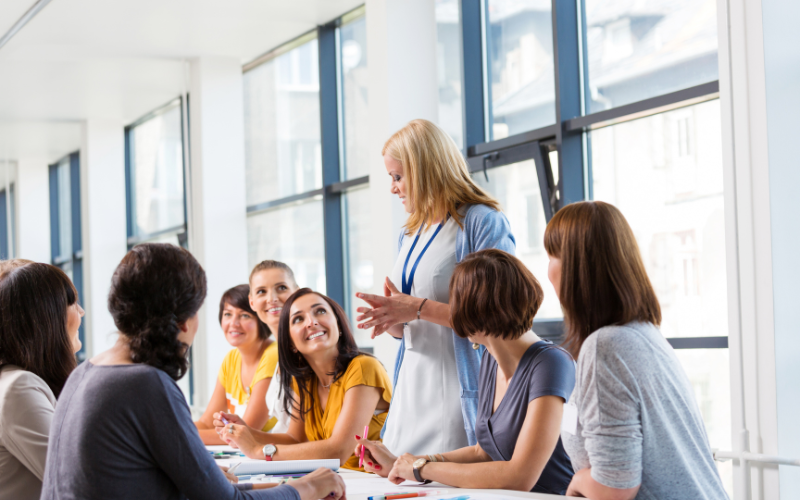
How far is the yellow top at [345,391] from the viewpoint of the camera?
2.59 meters

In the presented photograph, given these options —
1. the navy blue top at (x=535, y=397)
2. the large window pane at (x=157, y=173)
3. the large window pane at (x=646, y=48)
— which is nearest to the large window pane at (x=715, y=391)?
the large window pane at (x=646, y=48)

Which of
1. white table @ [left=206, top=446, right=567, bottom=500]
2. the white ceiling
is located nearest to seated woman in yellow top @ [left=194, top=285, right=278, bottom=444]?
white table @ [left=206, top=446, right=567, bottom=500]

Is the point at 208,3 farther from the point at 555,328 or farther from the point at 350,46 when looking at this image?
the point at 555,328

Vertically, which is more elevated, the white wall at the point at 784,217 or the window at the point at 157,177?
the window at the point at 157,177

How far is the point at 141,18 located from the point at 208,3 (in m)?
0.59

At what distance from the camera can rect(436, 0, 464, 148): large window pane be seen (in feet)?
13.3

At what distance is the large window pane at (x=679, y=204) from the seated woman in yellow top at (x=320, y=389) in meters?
1.32

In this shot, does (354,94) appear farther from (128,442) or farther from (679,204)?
(128,442)

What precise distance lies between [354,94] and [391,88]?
1.28 metres

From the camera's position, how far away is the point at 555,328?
11.7ft

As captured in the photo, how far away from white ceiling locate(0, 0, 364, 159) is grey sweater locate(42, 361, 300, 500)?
384 cm

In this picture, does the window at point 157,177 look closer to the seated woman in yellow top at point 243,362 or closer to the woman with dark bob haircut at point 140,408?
the seated woman in yellow top at point 243,362

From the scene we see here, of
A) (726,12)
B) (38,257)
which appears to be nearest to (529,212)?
(726,12)

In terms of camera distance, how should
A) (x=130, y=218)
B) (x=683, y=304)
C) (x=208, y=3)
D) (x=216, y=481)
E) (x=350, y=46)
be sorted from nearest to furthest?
(x=216, y=481) → (x=683, y=304) → (x=208, y=3) → (x=350, y=46) → (x=130, y=218)
